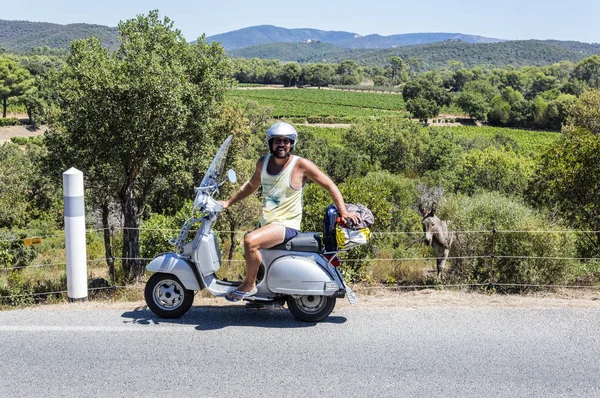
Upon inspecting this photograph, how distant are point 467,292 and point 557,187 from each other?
731 centimetres

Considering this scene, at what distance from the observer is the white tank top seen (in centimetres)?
582

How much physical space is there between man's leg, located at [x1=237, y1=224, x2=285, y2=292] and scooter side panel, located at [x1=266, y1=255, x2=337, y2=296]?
19cm

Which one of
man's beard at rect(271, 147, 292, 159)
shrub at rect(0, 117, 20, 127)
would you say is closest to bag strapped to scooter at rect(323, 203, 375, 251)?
man's beard at rect(271, 147, 292, 159)

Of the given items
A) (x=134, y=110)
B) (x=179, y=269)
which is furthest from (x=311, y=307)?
(x=134, y=110)

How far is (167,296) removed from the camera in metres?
6.02

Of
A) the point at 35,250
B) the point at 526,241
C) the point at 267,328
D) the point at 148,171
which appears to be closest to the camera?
the point at 267,328

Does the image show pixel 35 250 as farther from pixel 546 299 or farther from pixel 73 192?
pixel 546 299

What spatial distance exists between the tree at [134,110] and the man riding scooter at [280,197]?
8.22 metres

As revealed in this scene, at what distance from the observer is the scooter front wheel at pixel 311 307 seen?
588 centimetres

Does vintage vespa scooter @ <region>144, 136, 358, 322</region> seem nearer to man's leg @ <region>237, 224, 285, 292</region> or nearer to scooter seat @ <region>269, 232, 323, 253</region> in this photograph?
scooter seat @ <region>269, 232, 323, 253</region>

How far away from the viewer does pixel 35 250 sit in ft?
85.1

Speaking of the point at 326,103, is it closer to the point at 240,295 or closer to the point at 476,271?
the point at 476,271

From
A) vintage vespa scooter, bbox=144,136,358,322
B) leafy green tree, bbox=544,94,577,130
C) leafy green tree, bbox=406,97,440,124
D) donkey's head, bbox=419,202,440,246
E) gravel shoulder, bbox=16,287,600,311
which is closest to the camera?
vintage vespa scooter, bbox=144,136,358,322

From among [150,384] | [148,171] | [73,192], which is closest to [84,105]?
[148,171]
